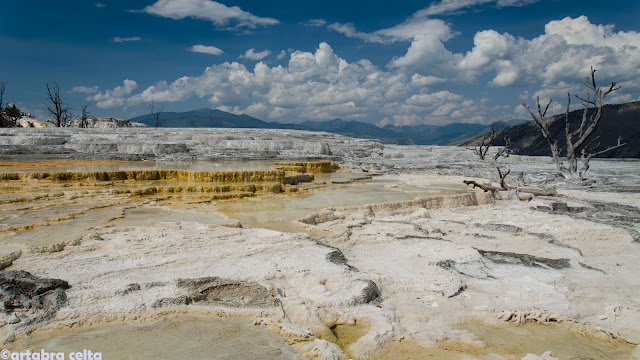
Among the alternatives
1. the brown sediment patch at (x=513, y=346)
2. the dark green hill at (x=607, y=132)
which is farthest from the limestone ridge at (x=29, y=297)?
the dark green hill at (x=607, y=132)

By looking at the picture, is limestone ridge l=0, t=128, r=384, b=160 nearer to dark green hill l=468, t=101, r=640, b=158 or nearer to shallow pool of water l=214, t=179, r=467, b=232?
shallow pool of water l=214, t=179, r=467, b=232

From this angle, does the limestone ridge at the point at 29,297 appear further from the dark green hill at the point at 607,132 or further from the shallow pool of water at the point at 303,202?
the dark green hill at the point at 607,132

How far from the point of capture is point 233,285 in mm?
3248

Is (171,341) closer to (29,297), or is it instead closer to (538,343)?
(29,297)

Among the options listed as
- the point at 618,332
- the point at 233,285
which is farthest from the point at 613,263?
the point at 233,285

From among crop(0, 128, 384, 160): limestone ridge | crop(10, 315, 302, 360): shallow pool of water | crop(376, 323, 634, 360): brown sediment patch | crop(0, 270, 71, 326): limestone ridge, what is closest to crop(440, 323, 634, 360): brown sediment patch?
crop(376, 323, 634, 360): brown sediment patch

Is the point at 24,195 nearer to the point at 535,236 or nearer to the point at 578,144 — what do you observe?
the point at 535,236

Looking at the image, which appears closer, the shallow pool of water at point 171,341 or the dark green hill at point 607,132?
the shallow pool of water at point 171,341

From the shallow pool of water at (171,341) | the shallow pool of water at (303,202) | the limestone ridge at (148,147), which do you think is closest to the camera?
the shallow pool of water at (171,341)

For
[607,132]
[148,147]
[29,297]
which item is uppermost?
[607,132]

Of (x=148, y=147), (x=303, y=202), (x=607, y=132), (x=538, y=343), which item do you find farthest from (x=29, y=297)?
(x=607, y=132)

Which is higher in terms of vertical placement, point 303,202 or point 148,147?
point 148,147

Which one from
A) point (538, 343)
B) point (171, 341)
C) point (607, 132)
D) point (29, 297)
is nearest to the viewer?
point (171, 341)

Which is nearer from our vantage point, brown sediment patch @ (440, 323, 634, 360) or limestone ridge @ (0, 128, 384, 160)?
brown sediment patch @ (440, 323, 634, 360)
